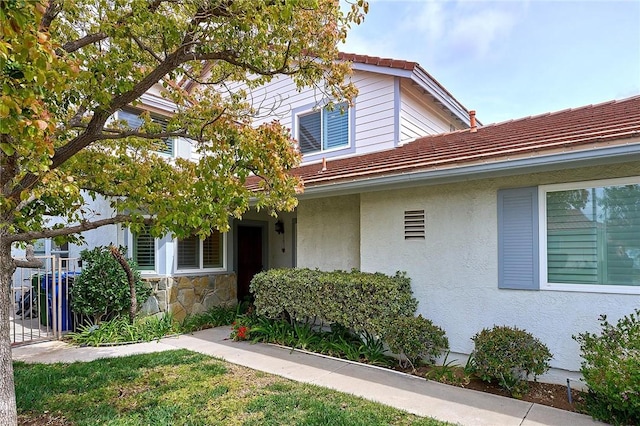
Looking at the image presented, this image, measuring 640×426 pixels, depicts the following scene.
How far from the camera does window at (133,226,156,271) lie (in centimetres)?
884

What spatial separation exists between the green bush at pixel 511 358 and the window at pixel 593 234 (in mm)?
916

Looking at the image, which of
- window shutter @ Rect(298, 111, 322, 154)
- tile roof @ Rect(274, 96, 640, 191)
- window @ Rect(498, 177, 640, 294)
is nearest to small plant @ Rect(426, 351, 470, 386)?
window @ Rect(498, 177, 640, 294)

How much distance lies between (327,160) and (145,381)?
6493mm

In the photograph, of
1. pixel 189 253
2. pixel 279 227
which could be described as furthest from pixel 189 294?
pixel 279 227

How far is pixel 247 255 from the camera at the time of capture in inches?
456

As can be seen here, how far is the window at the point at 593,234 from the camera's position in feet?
14.8

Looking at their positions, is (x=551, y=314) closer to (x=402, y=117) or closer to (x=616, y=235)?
(x=616, y=235)

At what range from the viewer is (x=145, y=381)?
5199 millimetres

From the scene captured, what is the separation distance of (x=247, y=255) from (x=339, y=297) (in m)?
5.91

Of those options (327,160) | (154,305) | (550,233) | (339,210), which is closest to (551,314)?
(550,233)

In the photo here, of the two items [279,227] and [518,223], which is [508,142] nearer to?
[518,223]

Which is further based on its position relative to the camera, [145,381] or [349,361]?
[349,361]

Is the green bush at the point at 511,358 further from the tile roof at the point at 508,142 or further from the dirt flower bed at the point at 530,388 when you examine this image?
the tile roof at the point at 508,142

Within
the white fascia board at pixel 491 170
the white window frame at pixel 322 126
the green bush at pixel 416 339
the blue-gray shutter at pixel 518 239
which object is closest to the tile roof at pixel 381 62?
the white window frame at pixel 322 126
